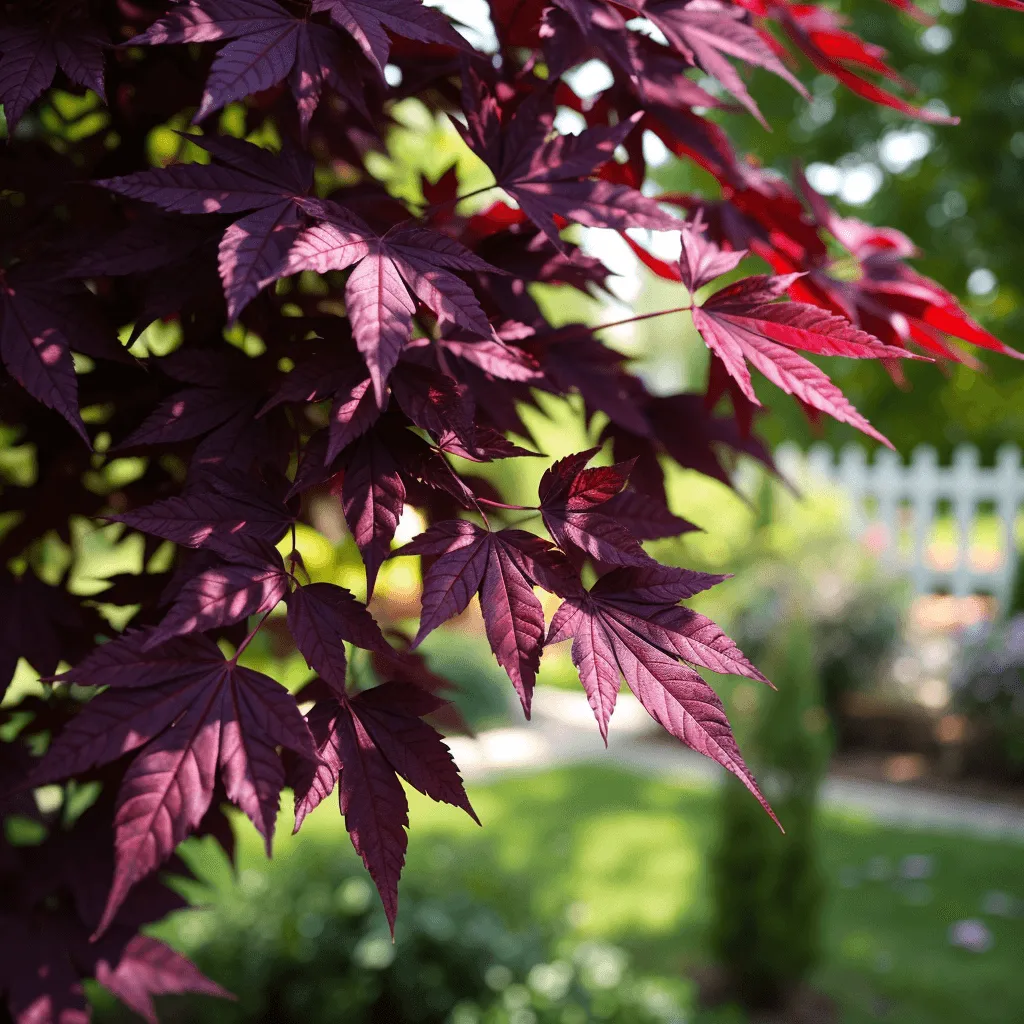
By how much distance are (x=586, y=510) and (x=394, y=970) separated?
2304 mm

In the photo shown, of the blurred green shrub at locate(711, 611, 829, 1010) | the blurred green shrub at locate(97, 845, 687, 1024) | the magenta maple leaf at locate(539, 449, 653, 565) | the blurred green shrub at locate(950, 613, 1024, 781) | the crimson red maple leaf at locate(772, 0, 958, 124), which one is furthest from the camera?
the blurred green shrub at locate(950, 613, 1024, 781)

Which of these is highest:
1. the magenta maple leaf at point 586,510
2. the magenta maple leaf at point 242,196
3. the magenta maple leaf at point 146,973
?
the magenta maple leaf at point 242,196

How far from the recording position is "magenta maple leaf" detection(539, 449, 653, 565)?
34.0 inches

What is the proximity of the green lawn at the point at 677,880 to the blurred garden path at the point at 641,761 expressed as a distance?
10.4 inches

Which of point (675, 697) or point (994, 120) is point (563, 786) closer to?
point (675, 697)

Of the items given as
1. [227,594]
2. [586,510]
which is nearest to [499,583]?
[586,510]

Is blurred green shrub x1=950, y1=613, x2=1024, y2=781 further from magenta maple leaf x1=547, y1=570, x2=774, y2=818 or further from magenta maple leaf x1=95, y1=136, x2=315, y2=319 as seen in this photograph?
magenta maple leaf x1=95, y1=136, x2=315, y2=319

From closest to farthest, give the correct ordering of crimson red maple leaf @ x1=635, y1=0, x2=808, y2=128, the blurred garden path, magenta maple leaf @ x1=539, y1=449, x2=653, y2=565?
magenta maple leaf @ x1=539, y1=449, x2=653, y2=565, crimson red maple leaf @ x1=635, y1=0, x2=808, y2=128, the blurred garden path

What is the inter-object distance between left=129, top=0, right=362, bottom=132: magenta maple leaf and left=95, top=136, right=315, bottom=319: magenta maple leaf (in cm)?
5

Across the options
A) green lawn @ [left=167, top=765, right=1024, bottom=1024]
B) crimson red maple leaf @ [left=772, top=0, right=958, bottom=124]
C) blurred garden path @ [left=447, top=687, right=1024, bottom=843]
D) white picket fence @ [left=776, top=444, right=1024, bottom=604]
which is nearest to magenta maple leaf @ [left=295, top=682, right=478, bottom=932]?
crimson red maple leaf @ [left=772, top=0, right=958, bottom=124]

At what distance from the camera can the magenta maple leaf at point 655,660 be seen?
31.3 inches

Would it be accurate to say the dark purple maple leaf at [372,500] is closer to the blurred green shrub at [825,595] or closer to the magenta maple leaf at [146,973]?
the magenta maple leaf at [146,973]

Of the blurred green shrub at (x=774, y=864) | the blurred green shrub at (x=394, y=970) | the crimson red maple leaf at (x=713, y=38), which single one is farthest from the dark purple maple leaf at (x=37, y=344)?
the blurred green shrub at (x=774, y=864)

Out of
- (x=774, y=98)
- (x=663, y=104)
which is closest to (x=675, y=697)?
(x=663, y=104)
